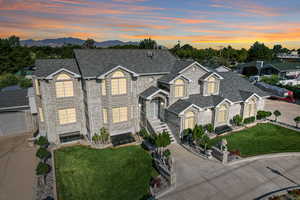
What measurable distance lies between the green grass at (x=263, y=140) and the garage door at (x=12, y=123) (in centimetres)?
2506

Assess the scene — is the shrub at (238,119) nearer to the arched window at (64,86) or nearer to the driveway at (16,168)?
the arched window at (64,86)

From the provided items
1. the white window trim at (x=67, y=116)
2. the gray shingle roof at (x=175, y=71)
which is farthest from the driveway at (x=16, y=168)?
the gray shingle roof at (x=175, y=71)

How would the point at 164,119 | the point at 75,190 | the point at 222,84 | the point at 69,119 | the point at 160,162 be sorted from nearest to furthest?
1. the point at 75,190
2. the point at 160,162
3. the point at 69,119
4. the point at 164,119
5. the point at 222,84

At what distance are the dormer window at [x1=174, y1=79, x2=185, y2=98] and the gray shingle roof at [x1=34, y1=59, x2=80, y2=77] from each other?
1214 cm

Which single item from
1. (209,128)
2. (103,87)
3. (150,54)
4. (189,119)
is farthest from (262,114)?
(103,87)

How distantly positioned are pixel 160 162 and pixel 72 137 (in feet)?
38.9

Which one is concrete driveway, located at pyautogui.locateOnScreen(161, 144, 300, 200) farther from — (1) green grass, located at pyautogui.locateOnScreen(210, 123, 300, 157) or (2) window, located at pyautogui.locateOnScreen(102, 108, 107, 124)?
(2) window, located at pyautogui.locateOnScreen(102, 108, 107, 124)

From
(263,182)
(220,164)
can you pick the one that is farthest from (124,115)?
(263,182)

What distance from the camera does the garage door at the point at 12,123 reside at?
2558 centimetres

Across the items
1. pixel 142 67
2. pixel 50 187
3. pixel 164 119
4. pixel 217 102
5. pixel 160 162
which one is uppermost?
pixel 142 67

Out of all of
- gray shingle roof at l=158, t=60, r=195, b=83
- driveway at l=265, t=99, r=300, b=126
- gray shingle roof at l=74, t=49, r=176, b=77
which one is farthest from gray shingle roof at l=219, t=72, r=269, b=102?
gray shingle roof at l=74, t=49, r=176, b=77

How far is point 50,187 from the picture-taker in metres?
16.5

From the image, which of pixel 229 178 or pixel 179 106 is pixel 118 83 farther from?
pixel 229 178

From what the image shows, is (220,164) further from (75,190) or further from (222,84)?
(222,84)
